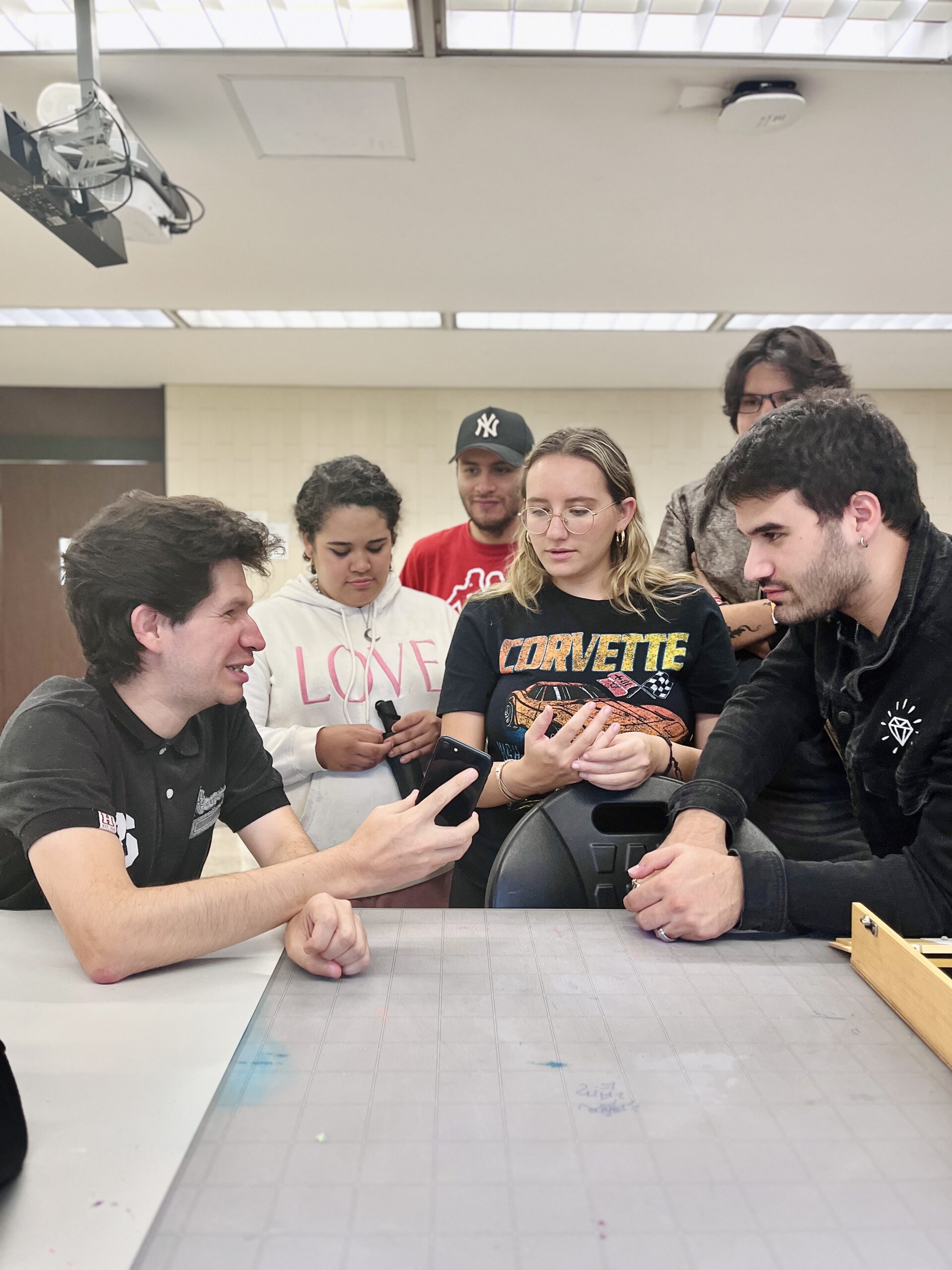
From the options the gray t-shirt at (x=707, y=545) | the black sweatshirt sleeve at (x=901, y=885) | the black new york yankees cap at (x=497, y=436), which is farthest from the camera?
the black new york yankees cap at (x=497, y=436)

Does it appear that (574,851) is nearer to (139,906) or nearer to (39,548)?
(139,906)

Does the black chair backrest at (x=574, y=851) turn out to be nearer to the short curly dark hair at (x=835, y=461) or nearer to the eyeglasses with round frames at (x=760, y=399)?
the short curly dark hair at (x=835, y=461)

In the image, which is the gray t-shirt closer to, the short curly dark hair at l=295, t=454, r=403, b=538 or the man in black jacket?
the short curly dark hair at l=295, t=454, r=403, b=538

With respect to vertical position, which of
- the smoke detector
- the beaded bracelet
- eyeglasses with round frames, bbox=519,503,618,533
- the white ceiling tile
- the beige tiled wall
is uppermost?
the white ceiling tile

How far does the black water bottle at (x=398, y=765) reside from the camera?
6.14 ft

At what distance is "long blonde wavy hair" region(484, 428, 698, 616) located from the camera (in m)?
1.66

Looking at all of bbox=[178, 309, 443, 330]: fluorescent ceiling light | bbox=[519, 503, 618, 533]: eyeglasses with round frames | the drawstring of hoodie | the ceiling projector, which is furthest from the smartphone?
bbox=[178, 309, 443, 330]: fluorescent ceiling light

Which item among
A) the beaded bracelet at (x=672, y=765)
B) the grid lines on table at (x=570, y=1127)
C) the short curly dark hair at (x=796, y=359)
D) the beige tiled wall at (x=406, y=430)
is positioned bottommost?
the grid lines on table at (x=570, y=1127)

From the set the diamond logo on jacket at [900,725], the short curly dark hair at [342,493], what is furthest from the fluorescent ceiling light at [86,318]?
the diamond logo on jacket at [900,725]

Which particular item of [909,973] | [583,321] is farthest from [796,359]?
[583,321]

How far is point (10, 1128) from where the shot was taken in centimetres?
63

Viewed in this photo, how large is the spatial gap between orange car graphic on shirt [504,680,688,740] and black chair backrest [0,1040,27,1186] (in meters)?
1.03

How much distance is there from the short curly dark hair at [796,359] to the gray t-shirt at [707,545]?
0.94 ft

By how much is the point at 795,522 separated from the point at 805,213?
7.98 feet
